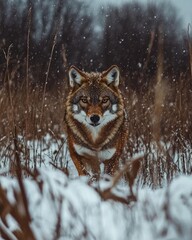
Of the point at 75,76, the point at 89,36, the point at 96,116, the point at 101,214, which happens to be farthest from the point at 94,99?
the point at 89,36

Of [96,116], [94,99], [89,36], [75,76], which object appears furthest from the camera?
[89,36]

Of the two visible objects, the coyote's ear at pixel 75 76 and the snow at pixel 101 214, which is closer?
the snow at pixel 101 214

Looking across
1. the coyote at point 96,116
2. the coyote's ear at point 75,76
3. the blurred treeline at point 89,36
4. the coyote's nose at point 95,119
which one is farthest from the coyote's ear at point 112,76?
the blurred treeline at point 89,36

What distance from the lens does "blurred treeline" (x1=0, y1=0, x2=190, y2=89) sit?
16.5 meters

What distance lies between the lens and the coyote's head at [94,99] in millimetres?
4918

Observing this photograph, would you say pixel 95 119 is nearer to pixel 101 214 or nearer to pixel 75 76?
pixel 75 76

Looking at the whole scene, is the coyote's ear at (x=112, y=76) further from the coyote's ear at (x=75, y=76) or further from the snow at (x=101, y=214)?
the snow at (x=101, y=214)

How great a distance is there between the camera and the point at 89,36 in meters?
25.2

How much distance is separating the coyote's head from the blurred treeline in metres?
9.41

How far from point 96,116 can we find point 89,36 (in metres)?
20.8

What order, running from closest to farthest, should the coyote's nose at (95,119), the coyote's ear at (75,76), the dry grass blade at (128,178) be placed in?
the dry grass blade at (128,178), the coyote's nose at (95,119), the coyote's ear at (75,76)

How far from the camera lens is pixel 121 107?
16.6ft

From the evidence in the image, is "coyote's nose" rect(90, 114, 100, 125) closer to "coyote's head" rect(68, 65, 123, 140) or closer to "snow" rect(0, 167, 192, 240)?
"coyote's head" rect(68, 65, 123, 140)

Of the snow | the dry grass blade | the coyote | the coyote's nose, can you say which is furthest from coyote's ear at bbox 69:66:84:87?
the dry grass blade
